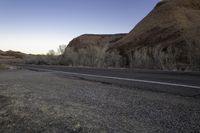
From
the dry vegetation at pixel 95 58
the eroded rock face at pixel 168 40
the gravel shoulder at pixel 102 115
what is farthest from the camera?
the dry vegetation at pixel 95 58

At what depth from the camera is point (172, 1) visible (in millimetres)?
44406

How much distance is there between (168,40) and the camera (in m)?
28.3

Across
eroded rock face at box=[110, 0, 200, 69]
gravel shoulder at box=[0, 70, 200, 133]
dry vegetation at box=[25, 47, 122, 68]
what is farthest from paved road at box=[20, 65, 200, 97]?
dry vegetation at box=[25, 47, 122, 68]

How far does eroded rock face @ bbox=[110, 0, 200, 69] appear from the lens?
57.5ft

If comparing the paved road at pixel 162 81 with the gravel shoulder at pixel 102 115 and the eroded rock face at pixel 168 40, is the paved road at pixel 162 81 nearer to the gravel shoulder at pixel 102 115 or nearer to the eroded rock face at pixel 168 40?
the gravel shoulder at pixel 102 115

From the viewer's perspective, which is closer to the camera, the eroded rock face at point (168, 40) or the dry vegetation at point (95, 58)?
the eroded rock face at point (168, 40)

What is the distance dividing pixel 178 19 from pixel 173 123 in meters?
35.9

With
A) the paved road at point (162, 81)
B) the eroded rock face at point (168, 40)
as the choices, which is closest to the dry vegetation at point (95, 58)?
the eroded rock face at point (168, 40)

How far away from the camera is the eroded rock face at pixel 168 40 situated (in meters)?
17.5

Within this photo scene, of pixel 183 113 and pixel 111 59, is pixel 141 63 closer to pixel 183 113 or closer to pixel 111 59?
pixel 111 59

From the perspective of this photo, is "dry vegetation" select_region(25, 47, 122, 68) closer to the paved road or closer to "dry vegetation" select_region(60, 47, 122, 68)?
"dry vegetation" select_region(60, 47, 122, 68)

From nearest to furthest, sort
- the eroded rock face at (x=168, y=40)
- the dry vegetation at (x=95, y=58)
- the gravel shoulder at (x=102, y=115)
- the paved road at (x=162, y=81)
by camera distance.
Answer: the gravel shoulder at (x=102, y=115)
the paved road at (x=162, y=81)
the eroded rock face at (x=168, y=40)
the dry vegetation at (x=95, y=58)

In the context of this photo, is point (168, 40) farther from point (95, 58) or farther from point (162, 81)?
point (162, 81)

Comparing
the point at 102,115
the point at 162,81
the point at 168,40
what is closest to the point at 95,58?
the point at 168,40
